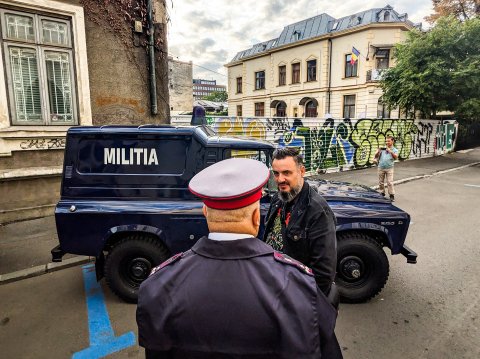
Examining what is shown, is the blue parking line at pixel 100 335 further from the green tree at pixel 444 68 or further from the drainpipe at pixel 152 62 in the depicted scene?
the green tree at pixel 444 68

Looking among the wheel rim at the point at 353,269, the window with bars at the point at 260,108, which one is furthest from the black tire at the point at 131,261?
the window with bars at the point at 260,108

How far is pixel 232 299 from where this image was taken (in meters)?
1.03

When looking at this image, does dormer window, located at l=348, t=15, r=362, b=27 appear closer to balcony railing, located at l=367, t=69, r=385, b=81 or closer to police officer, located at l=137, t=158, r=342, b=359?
balcony railing, located at l=367, t=69, r=385, b=81

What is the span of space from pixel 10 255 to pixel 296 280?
569cm

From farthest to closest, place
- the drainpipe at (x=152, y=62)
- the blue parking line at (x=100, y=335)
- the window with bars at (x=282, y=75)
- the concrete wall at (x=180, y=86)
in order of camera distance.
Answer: the concrete wall at (x=180, y=86) < the window with bars at (x=282, y=75) < the drainpipe at (x=152, y=62) < the blue parking line at (x=100, y=335)

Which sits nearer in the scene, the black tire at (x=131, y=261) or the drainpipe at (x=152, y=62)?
the black tire at (x=131, y=261)

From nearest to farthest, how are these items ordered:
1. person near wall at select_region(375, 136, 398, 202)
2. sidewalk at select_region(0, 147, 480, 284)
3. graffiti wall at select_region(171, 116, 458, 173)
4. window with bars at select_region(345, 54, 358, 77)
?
sidewalk at select_region(0, 147, 480, 284) < person near wall at select_region(375, 136, 398, 202) < graffiti wall at select_region(171, 116, 458, 173) < window with bars at select_region(345, 54, 358, 77)

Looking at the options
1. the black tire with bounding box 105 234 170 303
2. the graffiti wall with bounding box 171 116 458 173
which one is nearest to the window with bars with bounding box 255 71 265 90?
the graffiti wall with bounding box 171 116 458 173

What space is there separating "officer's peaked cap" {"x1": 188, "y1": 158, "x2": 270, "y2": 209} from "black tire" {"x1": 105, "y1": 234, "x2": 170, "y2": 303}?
278 cm

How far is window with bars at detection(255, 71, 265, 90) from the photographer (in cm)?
3612

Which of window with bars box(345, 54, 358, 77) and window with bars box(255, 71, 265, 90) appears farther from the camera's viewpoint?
window with bars box(255, 71, 265, 90)

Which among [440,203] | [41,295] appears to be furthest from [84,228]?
[440,203]

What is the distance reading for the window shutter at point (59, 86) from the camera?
693 centimetres

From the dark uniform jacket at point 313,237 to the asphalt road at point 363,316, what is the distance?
134 centimetres
